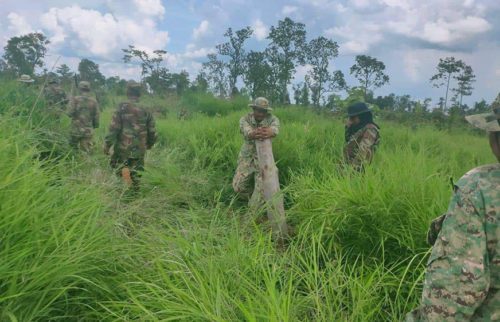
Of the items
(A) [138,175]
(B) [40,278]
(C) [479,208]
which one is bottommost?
(A) [138,175]

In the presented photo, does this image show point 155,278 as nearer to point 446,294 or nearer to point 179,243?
point 179,243

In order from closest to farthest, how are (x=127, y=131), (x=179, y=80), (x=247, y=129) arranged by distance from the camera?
(x=247, y=129)
(x=127, y=131)
(x=179, y=80)

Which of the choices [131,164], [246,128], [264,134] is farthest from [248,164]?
[131,164]

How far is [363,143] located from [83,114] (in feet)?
16.3

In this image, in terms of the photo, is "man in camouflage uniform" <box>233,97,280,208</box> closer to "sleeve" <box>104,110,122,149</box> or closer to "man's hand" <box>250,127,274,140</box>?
"man's hand" <box>250,127,274,140</box>

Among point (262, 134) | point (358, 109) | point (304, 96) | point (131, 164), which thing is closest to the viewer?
point (262, 134)

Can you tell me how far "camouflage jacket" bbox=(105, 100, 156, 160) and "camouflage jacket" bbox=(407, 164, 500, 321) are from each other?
4.83 meters

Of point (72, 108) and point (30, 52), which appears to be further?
point (72, 108)

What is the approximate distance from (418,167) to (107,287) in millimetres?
2756

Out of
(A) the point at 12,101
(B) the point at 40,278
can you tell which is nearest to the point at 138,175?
(A) the point at 12,101

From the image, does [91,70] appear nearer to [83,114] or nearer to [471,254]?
[83,114]

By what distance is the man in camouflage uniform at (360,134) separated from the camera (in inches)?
185

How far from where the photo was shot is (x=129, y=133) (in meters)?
5.65

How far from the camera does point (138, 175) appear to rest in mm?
5781
